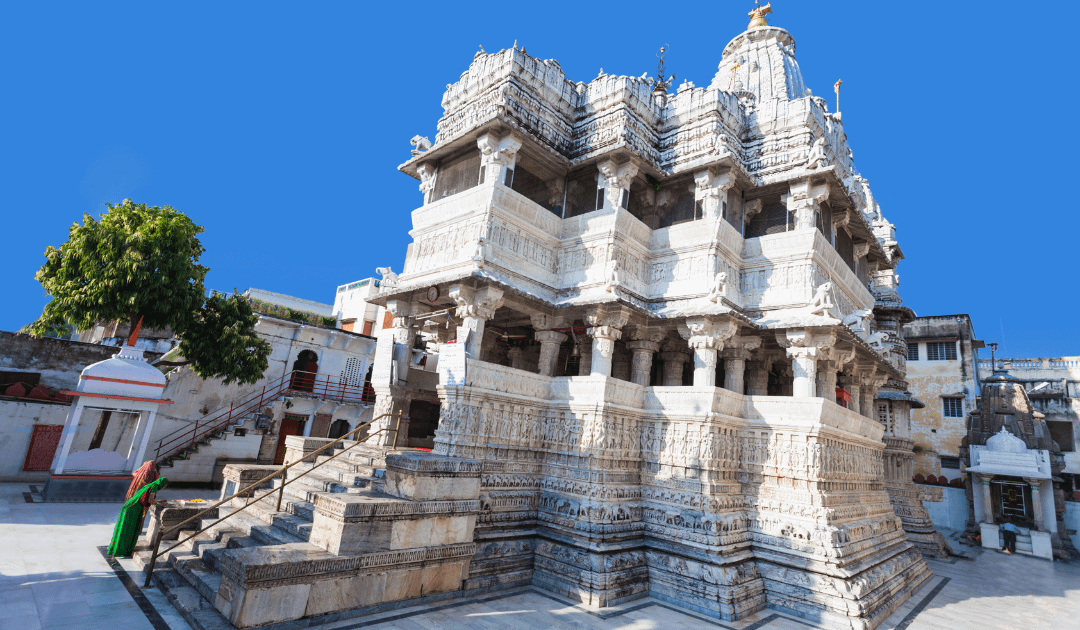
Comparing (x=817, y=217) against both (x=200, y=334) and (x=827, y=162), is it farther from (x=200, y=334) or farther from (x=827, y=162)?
(x=200, y=334)

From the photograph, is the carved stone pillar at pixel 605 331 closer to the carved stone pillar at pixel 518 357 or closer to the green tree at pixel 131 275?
the carved stone pillar at pixel 518 357

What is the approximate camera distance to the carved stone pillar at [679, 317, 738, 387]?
464 inches

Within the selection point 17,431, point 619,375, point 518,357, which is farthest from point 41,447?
point 619,375

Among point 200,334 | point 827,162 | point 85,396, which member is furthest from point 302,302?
point 827,162

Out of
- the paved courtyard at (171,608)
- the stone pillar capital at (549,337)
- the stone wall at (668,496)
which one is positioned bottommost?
the paved courtyard at (171,608)

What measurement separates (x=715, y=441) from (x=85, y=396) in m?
13.9

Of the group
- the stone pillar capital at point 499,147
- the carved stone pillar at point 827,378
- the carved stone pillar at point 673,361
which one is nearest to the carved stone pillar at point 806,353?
the carved stone pillar at point 827,378

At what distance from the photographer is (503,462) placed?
10711 millimetres

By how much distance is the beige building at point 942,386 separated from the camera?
30297mm

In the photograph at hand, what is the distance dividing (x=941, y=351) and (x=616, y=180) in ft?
93.7

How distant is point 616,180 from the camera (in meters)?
13.4

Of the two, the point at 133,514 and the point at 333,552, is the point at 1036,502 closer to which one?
the point at 333,552

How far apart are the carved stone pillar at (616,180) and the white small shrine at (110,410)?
11759 mm

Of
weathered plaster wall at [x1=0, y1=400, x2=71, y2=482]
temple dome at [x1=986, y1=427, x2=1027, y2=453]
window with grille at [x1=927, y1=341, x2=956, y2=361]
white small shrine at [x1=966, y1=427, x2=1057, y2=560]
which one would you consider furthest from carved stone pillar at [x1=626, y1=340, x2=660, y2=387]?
window with grille at [x1=927, y1=341, x2=956, y2=361]
